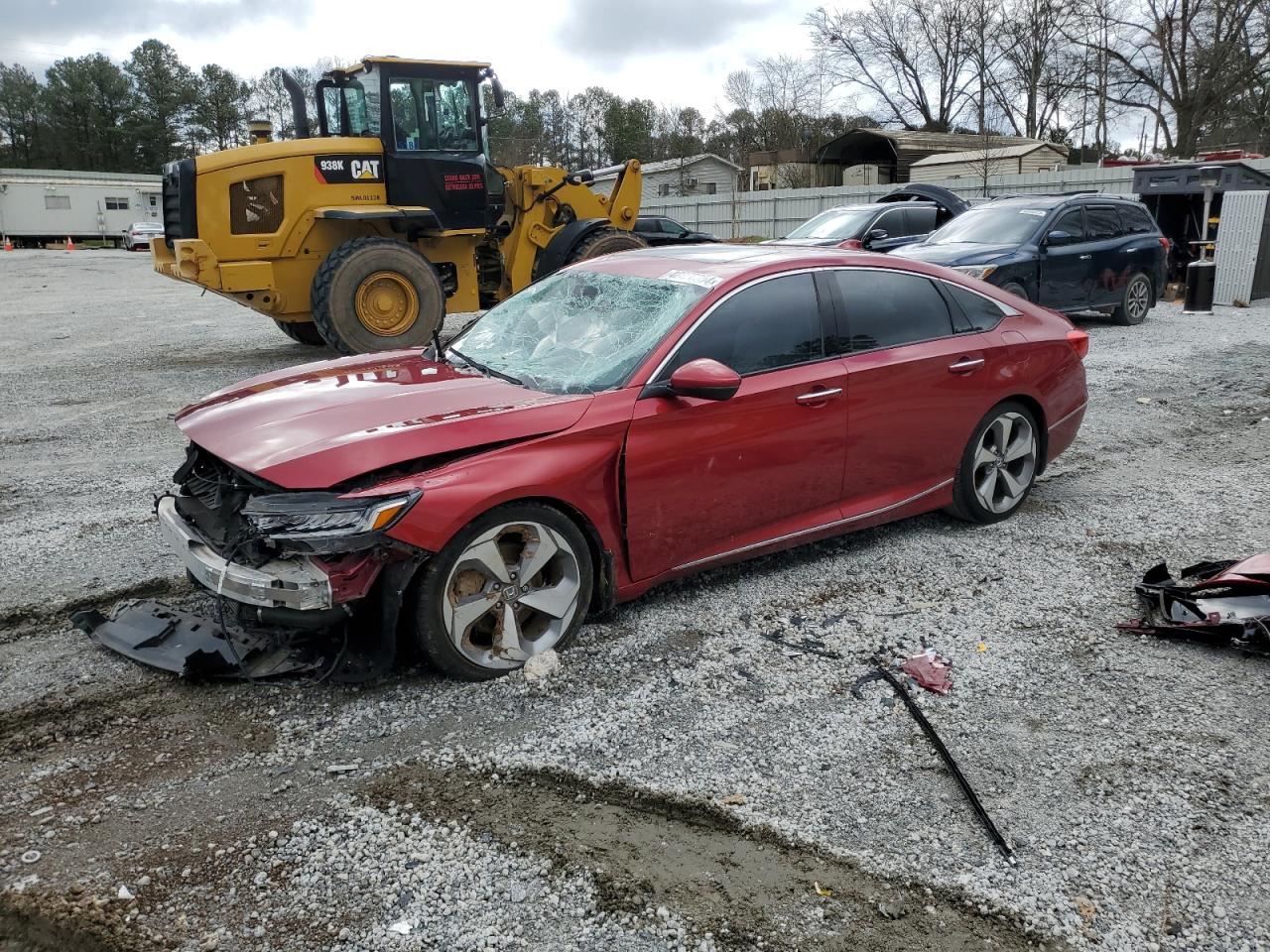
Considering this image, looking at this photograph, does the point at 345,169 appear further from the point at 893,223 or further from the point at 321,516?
the point at 321,516

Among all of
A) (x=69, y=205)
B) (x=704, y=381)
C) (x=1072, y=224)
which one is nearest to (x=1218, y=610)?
(x=704, y=381)

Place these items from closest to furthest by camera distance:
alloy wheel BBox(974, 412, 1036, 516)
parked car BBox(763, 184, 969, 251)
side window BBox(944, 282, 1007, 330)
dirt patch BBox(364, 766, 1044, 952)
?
dirt patch BBox(364, 766, 1044, 952) < side window BBox(944, 282, 1007, 330) < alloy wheel BBox(974, 412, 1036, 516) < parked car BBox(763, 184, 969, 251)

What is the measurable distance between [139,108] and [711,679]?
7879cm

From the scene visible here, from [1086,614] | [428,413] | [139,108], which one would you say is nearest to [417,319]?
[428,413]

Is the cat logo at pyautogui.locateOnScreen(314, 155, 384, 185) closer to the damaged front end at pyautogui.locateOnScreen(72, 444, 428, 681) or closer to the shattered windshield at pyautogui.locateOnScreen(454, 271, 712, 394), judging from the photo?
the shattered windshield at pyautogui.locateOnScreen(454, 271, 712, 394)

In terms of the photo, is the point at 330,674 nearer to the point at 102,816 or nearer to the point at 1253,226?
the point at 102,816

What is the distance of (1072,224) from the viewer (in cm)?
1302

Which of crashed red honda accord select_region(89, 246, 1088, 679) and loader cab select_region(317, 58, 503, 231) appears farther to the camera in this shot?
loader cab select_region(317, 58, 503, 231)

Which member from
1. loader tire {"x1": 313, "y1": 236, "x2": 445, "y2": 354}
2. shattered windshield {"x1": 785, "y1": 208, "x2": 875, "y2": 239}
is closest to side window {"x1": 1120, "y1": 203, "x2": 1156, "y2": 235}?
shattered windshield {"x1": 785, "y1": 208, "x2": 875, "y2": 239}

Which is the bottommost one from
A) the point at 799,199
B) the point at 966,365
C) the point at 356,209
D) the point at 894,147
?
the point at 966,365

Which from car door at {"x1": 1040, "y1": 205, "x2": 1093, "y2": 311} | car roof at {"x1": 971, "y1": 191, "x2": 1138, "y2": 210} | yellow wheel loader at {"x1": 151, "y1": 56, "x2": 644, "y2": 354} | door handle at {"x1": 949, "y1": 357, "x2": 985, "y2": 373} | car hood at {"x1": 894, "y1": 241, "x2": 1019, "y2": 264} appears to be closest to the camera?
door handle at {"x1": 949, "y1": 357, "x2": 985, "y2": 373}

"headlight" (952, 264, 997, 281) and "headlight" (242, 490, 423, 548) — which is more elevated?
"headlight" (952, 264, 997, 281)

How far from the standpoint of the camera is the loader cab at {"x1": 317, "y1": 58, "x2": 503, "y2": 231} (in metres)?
11.2

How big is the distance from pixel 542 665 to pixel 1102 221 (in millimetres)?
12418
